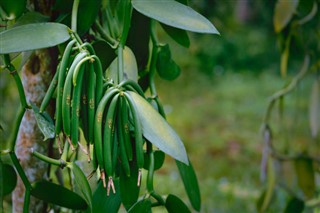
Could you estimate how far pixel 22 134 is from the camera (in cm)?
74

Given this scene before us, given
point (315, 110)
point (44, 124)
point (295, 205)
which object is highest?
point (44, 124)

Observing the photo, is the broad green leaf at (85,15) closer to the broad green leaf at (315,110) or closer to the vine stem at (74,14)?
the vine stem at (74,14)

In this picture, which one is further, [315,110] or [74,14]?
[315,110]

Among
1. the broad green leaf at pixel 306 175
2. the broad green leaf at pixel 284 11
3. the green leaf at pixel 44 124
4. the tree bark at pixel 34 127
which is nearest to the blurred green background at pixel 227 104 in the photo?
the broad green leaf at pixel 306 175

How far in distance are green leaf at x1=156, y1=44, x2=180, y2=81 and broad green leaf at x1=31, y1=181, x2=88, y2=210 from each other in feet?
0.69

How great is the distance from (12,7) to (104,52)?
112 millimetres

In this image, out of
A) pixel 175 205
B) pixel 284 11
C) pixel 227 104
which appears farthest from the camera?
pixel 227 104

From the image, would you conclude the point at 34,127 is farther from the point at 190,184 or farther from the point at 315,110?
the point at 315,110

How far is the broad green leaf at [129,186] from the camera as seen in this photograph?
536 millimetres

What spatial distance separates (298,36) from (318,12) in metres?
0.06

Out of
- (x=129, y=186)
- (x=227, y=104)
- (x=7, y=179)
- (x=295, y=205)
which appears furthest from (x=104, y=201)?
(x=227, y=104)

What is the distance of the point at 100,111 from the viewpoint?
472 mm

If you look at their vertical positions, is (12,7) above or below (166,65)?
above

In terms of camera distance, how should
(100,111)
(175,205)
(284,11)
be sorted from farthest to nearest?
(284,11) → (175,205) → (100,111)
